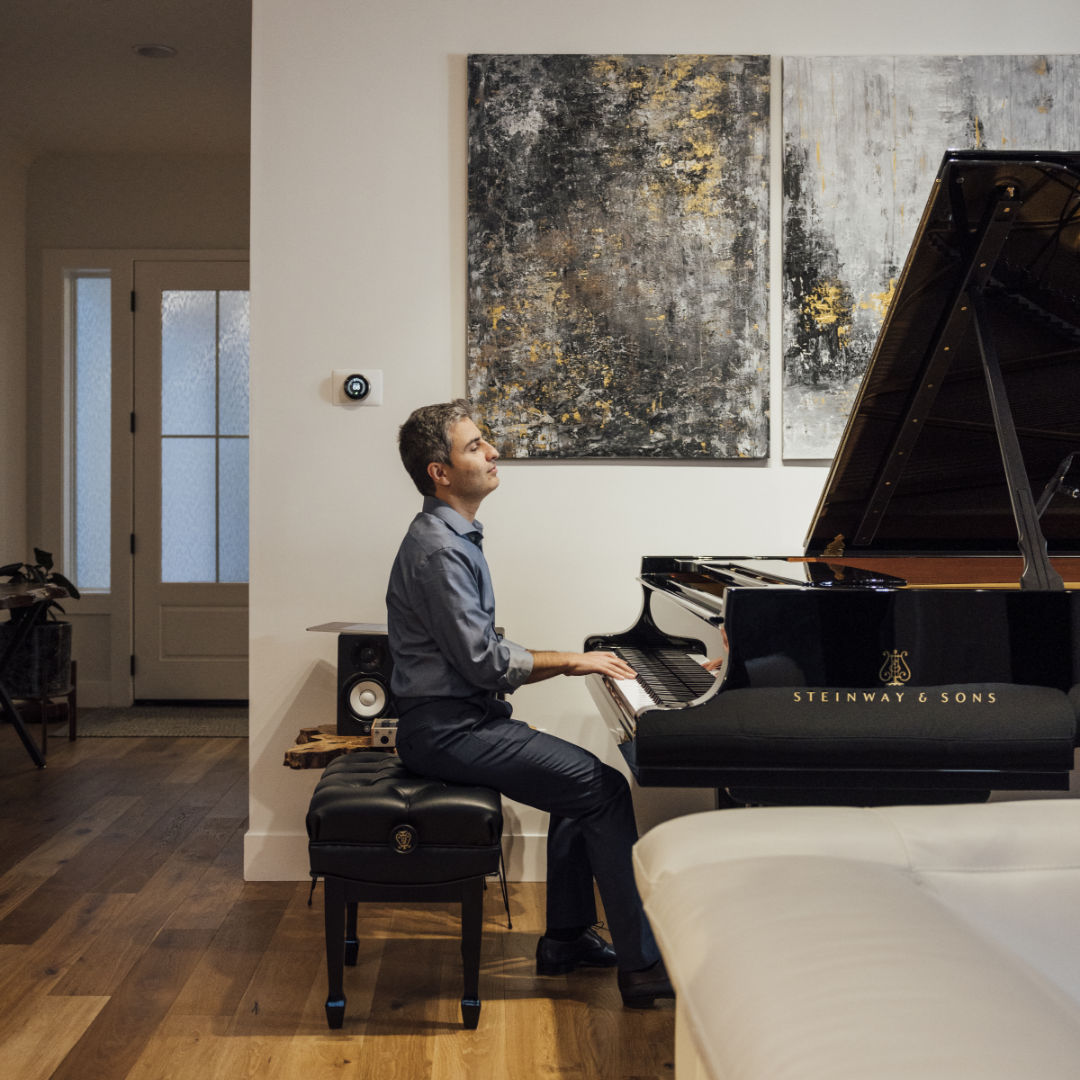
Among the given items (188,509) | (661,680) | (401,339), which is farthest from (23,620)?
(661,680)

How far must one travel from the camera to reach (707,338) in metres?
3.04

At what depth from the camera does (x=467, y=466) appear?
2352 mm

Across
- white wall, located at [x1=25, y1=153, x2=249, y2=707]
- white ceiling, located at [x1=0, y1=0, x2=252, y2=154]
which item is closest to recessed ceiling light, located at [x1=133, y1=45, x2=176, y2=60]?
white ceiling, located at [x1=0, y1=0, x2=252, y2=154]

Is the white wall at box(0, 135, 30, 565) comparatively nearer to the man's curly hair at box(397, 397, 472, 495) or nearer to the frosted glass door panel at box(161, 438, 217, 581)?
the frosted glass door panel at box(161, 438, 217, 581)

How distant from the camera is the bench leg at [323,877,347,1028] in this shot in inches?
81.7

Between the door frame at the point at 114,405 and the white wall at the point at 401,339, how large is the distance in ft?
9.28

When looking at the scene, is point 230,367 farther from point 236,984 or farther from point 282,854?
point 236,984

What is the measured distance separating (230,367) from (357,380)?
2.97m

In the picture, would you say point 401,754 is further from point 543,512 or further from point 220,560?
point 220,560

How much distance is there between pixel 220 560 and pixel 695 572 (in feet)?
13.2

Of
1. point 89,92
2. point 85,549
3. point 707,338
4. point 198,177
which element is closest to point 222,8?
point 89,92

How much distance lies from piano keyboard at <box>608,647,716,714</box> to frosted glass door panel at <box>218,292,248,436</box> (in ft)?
12.6

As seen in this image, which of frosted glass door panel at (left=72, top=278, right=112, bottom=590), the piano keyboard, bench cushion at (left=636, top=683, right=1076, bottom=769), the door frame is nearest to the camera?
bench cushion at (left=636, top=683, right=1076, bottom=769)

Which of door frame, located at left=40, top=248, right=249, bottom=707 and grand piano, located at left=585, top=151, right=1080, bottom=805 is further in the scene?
door frame, located at left=40, top=248, right=249, bottom=707
